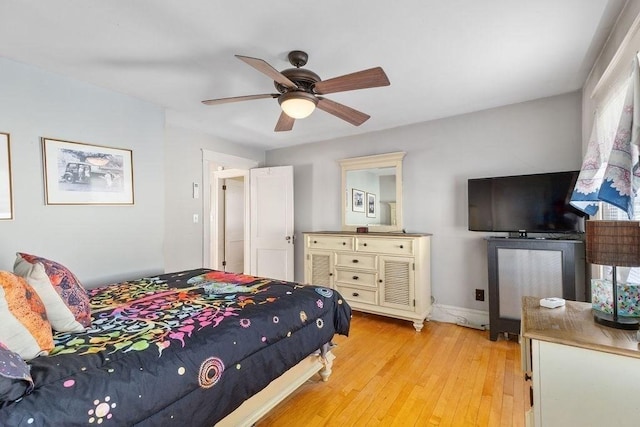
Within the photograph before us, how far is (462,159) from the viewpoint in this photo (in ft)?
10.8

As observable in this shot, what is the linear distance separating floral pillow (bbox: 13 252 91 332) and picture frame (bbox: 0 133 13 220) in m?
0.80

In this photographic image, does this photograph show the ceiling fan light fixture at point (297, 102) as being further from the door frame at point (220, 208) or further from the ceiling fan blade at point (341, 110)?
the door frame at point (220, 208)

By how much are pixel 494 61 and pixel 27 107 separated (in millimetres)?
3412

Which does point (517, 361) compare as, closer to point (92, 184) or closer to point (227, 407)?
point (227, 407)

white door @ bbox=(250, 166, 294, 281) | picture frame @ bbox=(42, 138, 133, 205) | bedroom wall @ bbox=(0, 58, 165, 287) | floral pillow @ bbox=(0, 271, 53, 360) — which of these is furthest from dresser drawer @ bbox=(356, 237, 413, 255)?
floral pillow @ bbox=(0, 271, 53, 360)

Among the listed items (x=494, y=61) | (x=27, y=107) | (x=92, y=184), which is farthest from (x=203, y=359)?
(x=494, y=61)

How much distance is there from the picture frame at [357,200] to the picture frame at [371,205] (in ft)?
0.28

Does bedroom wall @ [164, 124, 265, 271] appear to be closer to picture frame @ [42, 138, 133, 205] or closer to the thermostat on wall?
picture frame @ [42, 138, 133, 205]

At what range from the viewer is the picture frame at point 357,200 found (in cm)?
392

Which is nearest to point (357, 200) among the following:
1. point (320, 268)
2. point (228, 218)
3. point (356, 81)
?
point (320, 268)

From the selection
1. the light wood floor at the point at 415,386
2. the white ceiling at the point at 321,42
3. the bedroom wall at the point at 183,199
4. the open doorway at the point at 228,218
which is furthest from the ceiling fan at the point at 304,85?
the open doorway at the point at 228,218

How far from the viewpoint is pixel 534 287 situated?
264cm

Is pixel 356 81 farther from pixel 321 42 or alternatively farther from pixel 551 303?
pixel 551 303

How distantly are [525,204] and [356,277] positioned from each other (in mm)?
1850
